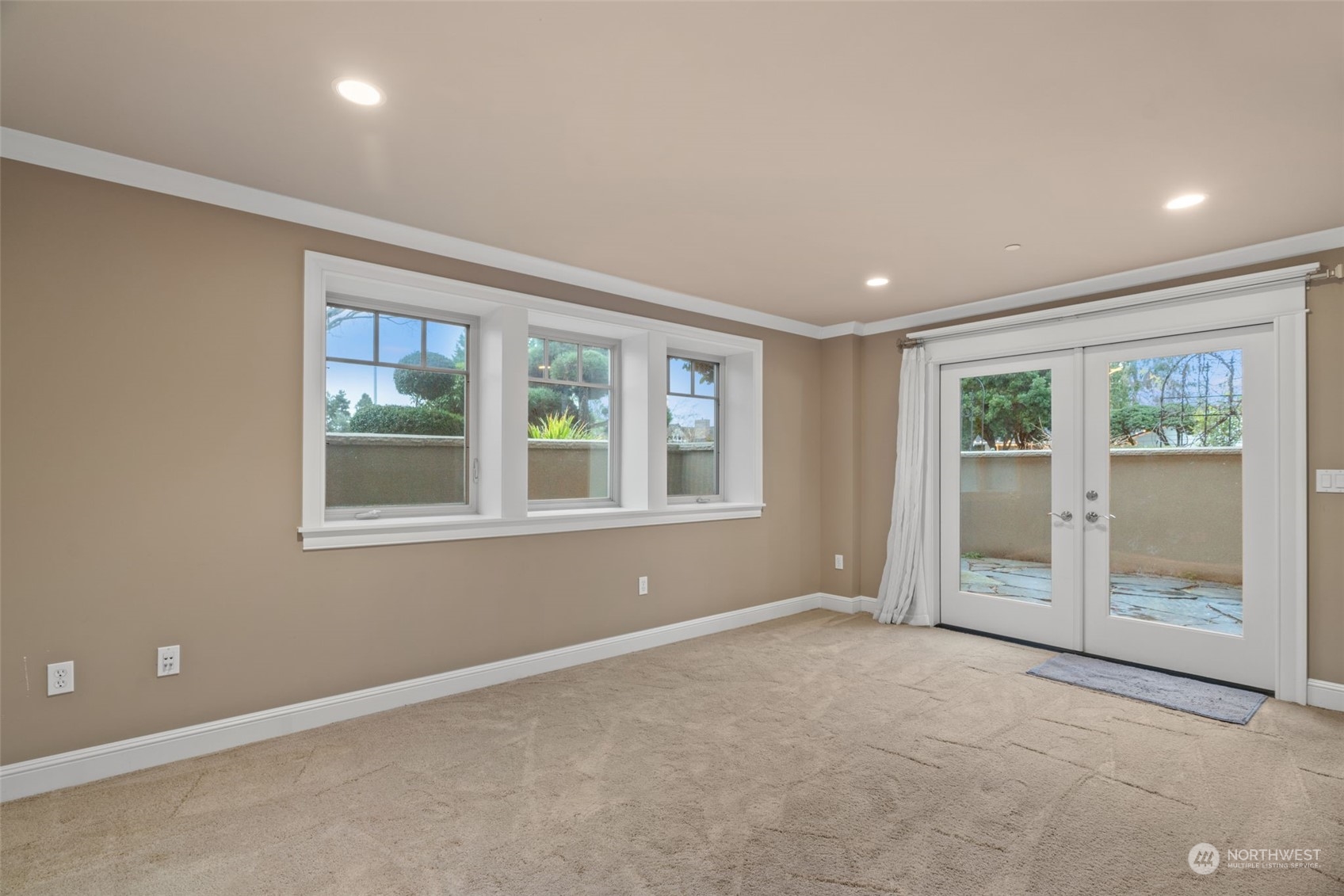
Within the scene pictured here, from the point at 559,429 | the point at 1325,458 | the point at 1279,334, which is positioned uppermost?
the point at 1279,334

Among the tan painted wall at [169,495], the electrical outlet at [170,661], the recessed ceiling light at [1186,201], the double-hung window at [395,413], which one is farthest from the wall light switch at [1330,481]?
the electrical outlet at [170,661]

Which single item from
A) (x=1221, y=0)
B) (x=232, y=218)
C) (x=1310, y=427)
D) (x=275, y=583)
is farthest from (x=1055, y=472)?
(x=232, y=218)

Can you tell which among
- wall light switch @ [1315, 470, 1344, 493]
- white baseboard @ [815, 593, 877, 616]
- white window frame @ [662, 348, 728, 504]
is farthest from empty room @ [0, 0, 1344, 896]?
white baseboard @ [815, 593, 877, 616]

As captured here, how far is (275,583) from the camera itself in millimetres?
3023

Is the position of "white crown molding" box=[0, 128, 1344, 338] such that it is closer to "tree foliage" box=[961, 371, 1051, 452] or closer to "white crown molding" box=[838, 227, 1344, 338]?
"white crown molding" box=[838, 227, 1344, 338]

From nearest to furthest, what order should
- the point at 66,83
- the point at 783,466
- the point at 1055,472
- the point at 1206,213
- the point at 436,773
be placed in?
the point at 66,83 → the point at 436,773 → the point at 1206,213 → the point at 1055,472 → the point at 783,466

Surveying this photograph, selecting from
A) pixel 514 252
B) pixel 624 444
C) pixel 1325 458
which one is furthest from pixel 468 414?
pixel 1325 458

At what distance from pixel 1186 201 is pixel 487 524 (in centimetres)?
368

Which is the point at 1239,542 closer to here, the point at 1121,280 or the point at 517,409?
the point at 1121,280

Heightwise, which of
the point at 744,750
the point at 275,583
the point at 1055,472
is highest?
the point at 1055,472

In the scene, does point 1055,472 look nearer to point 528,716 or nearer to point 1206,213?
point 1206,213

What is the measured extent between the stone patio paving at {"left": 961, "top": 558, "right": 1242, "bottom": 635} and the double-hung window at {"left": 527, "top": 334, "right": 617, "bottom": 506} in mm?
2867

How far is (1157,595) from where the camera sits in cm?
404

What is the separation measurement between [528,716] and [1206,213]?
3.94 meters
